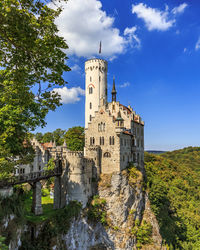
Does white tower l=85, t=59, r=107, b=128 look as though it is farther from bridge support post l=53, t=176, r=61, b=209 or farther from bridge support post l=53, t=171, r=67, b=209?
bridge support post l=53, t=176, r=61, b=209

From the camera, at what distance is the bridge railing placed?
2333 centimetres

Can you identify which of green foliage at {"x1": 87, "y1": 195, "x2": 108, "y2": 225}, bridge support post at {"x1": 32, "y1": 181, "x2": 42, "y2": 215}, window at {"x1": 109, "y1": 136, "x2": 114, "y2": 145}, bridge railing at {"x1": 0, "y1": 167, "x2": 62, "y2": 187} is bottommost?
green foliage at {"x1": 87, "y1": 195, "x2": 108, "y2": 225}

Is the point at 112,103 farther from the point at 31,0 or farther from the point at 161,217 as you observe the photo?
the point at 31,0

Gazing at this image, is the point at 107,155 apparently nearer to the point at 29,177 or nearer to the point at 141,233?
the point at 141,233

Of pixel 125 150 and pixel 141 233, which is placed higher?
pixel 125 150

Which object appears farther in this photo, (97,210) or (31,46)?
(97,210)

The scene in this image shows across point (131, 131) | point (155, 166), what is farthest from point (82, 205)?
point (155, 166)

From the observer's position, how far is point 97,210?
3794 cm

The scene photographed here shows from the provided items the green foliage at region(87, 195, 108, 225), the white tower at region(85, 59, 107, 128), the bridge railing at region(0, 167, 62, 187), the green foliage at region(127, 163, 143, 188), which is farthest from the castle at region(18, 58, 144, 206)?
the bridge railing at region(0, 167, 62, 187)

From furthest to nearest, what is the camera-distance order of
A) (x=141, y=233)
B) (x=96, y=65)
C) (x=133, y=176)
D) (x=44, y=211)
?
(x=96, y=65) < (x=133, y=176) < (x=141, y=233) < (x=44, y=211)

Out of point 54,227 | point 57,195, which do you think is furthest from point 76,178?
point 54,227

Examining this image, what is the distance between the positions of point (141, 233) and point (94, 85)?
37500 millimetres

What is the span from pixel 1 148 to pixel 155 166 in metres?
71.3

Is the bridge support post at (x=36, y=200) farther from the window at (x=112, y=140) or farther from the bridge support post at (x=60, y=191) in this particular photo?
the window at (x=112, y=140)
